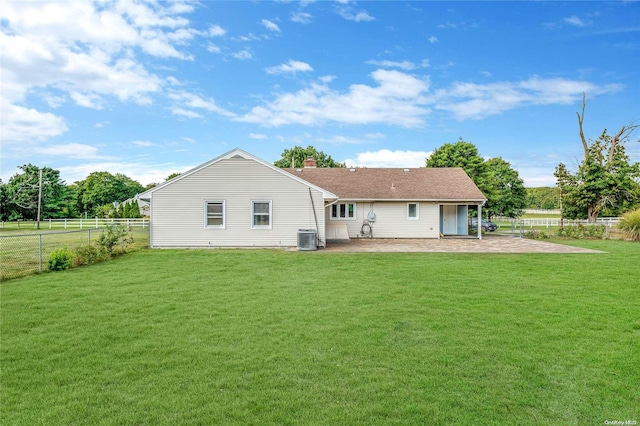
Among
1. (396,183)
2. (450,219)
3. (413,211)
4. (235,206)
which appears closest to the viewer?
(235,206)

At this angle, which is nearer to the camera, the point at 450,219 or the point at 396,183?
the point at 450,219

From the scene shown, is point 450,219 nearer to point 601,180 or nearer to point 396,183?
point 396,183

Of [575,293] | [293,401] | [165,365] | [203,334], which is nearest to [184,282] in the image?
[203,334]

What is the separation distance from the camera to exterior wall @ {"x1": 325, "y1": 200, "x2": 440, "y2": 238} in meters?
21.1

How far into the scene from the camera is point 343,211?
21.5m

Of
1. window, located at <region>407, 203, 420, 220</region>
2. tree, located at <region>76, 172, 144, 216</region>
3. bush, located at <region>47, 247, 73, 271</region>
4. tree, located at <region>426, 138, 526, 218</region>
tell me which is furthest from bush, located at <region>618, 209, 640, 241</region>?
tree, located at <region>76, 172, 144, 216</region>

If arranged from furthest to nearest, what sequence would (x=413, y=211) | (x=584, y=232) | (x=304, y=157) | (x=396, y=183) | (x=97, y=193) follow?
(x=97, y=193) < (x=304, y=157) < (x=396, y=183) < (x=584, y=232) < (x=413, y=211)

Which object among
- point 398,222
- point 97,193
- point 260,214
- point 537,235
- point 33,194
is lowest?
point 537,235

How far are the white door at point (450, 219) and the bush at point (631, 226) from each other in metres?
9.04

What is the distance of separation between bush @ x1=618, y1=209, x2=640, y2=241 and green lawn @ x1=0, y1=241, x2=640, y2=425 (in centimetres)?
1418

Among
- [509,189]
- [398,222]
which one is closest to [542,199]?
[509,189]

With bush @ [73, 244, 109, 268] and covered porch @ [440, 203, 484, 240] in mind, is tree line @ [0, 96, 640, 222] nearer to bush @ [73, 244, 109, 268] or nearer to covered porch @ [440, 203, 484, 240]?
covered porch @ [440, 203, 484, 240]

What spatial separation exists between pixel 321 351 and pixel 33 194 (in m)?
55.1

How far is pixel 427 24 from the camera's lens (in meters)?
19.3
